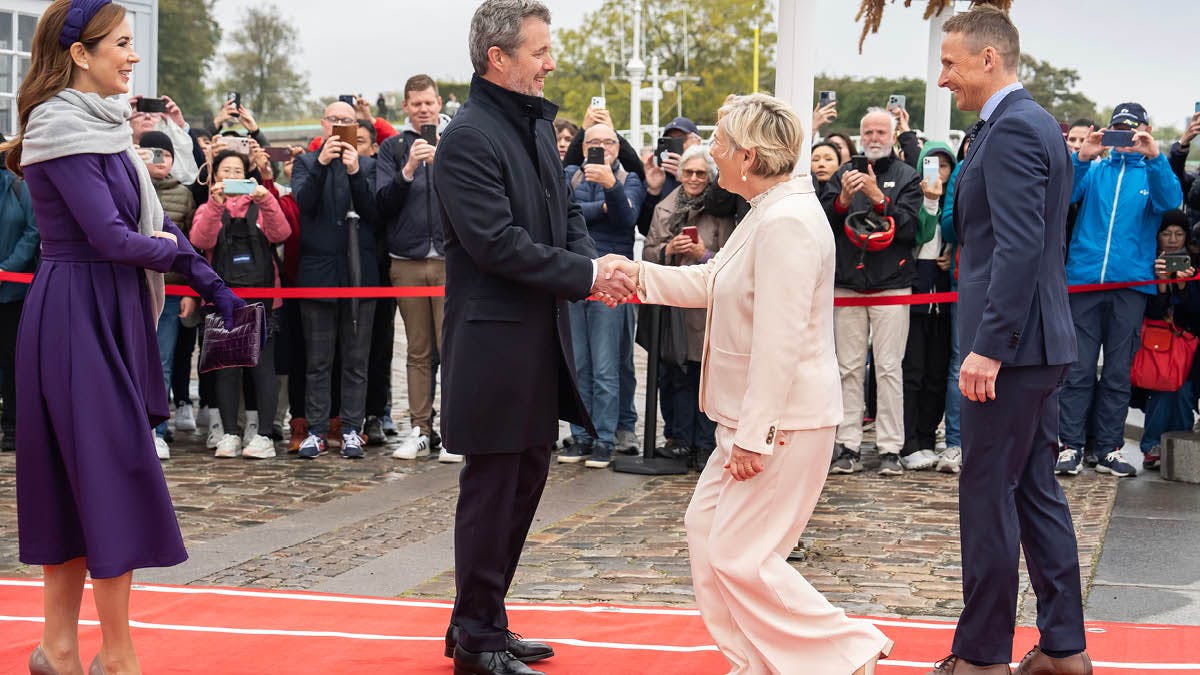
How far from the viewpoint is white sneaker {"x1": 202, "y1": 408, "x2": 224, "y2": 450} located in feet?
34.0

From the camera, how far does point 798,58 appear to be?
6.72 meters

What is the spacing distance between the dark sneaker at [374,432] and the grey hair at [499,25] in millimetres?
6096

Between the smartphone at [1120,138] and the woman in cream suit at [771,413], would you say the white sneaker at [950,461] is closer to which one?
the smartphone at [1120,138]

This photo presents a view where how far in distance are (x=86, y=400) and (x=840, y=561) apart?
3.72 m

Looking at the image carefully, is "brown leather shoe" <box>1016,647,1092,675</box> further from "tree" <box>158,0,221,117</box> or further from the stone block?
"tree" <box>158,0,221,117</box>

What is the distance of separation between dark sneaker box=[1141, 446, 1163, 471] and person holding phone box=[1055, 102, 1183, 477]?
1.18 feet

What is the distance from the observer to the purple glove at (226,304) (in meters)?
4.82

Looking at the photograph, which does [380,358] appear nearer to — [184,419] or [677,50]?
[184,419]

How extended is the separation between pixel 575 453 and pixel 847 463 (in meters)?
1.87

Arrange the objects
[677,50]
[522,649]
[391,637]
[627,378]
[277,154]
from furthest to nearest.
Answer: [677,50] → [277,154] → [627,378] → [391,637] → [522,649]

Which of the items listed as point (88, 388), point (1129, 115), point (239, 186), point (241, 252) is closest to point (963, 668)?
point (88, 388)

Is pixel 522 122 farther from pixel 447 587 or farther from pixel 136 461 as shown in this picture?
pixel 447 587

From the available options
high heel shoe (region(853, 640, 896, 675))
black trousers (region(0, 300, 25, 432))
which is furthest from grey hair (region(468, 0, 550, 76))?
black trousers (region(0, 300, 25, 432))

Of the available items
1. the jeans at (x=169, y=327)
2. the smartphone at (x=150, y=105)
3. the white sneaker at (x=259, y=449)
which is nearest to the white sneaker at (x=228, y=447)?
the white sneaker at (x=259, y=449)
